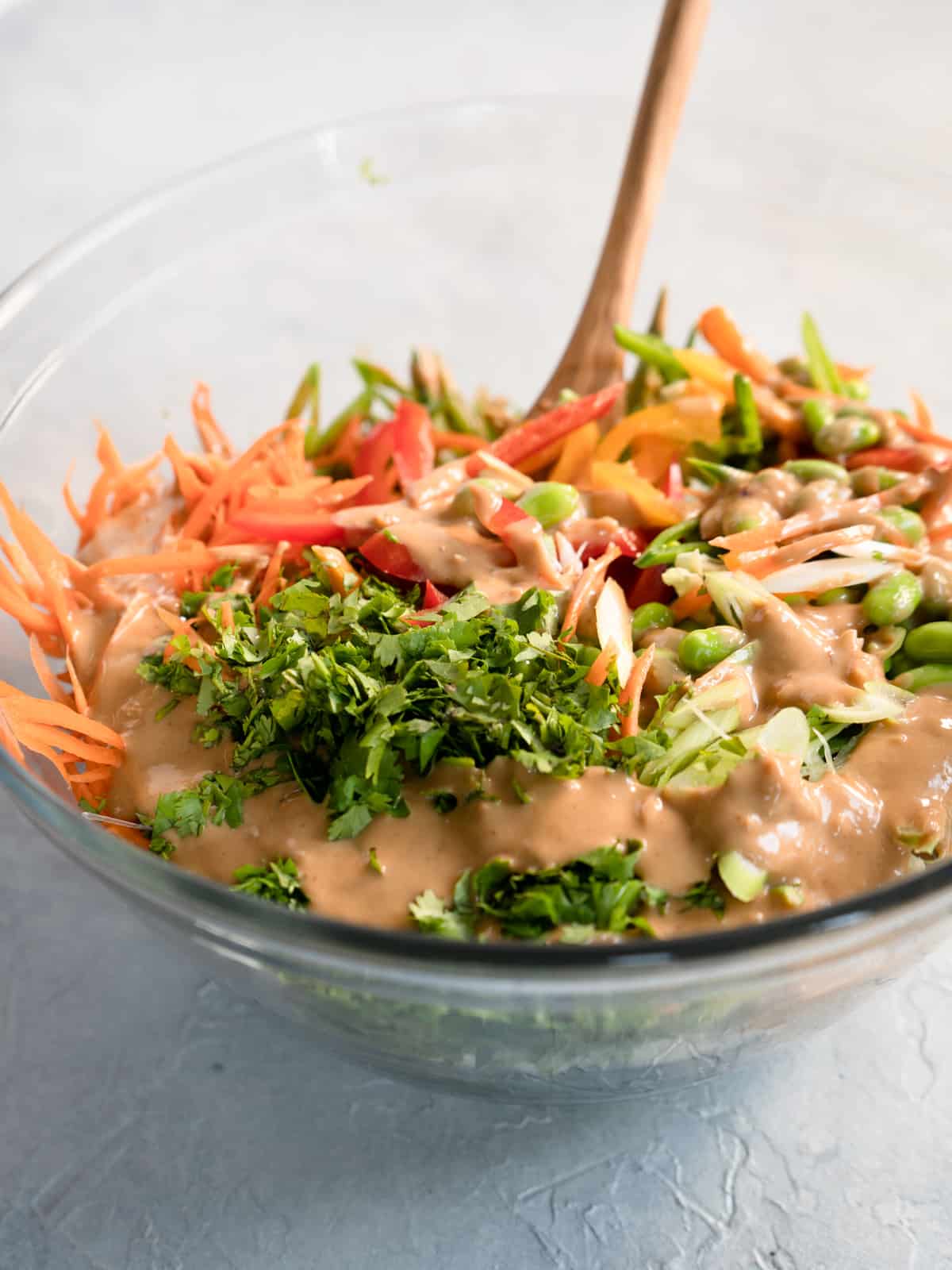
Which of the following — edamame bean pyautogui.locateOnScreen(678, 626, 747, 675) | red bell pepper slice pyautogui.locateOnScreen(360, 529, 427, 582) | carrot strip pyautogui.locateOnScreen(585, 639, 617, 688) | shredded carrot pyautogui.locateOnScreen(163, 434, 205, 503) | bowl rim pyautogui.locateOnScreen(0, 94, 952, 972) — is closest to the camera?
bowl rim pyautogui.locateOnScreen(0, 94, 952, 972)

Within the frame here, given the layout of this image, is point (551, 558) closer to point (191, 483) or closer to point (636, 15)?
point (191, 483)

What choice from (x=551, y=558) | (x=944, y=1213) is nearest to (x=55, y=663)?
(x=551, y=558)

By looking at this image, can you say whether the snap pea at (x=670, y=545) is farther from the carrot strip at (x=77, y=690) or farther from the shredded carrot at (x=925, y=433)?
the carrot strip at (x=77, y=690)

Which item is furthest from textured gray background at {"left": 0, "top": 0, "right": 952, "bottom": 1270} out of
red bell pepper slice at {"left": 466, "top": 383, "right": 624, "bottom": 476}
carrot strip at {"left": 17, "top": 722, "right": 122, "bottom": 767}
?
red bell pepper slice at {"left": 466, "top": 383, "right": 624, "bottom": 476}

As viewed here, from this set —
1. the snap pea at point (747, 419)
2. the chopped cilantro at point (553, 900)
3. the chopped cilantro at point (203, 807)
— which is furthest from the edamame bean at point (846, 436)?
the chopped cilantro at point (203, 807)

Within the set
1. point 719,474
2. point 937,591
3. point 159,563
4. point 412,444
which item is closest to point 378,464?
point 412,444

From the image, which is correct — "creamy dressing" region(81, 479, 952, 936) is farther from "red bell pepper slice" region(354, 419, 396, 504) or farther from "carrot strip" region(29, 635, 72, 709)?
"red bell pepper slice" region(354, 419, 396, 504)
